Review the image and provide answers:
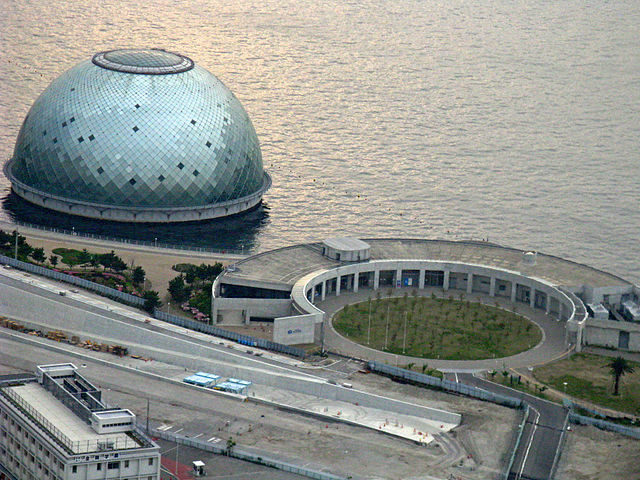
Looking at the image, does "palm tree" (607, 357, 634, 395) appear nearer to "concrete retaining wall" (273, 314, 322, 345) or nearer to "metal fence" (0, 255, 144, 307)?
"concrete retaining wall" (273, 314, 322, 345)

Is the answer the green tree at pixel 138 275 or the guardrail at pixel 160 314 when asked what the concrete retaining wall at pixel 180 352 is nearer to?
the guardrail at pixel 160 314

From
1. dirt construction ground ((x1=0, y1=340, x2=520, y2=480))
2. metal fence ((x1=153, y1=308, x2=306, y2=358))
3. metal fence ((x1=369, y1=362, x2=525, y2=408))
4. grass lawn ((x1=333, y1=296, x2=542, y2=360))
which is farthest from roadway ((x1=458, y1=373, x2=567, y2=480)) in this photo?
metal fence ((x1=153, y1=308, x2=306, y2=358))

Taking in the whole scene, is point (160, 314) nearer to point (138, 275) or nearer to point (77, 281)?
point (138, 275)

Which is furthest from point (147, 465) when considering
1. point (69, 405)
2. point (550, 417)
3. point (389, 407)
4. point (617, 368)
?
point (617, 368)

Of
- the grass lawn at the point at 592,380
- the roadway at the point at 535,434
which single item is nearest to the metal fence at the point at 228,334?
the roadway at the point at 535,434

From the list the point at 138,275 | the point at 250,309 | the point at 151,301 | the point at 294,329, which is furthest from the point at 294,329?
the point at 138,275

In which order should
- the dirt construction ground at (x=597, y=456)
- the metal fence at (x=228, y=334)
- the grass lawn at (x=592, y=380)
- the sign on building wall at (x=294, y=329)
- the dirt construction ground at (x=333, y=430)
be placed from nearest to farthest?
the dirt construction ground at (x=333, y=430)
the dirt construction ground at (x=597, y=456)
the grass lawn at (x=592, y=380)
the metal fence at (x=228, y=334)
the sign on building wall at (x=294, y=329)
